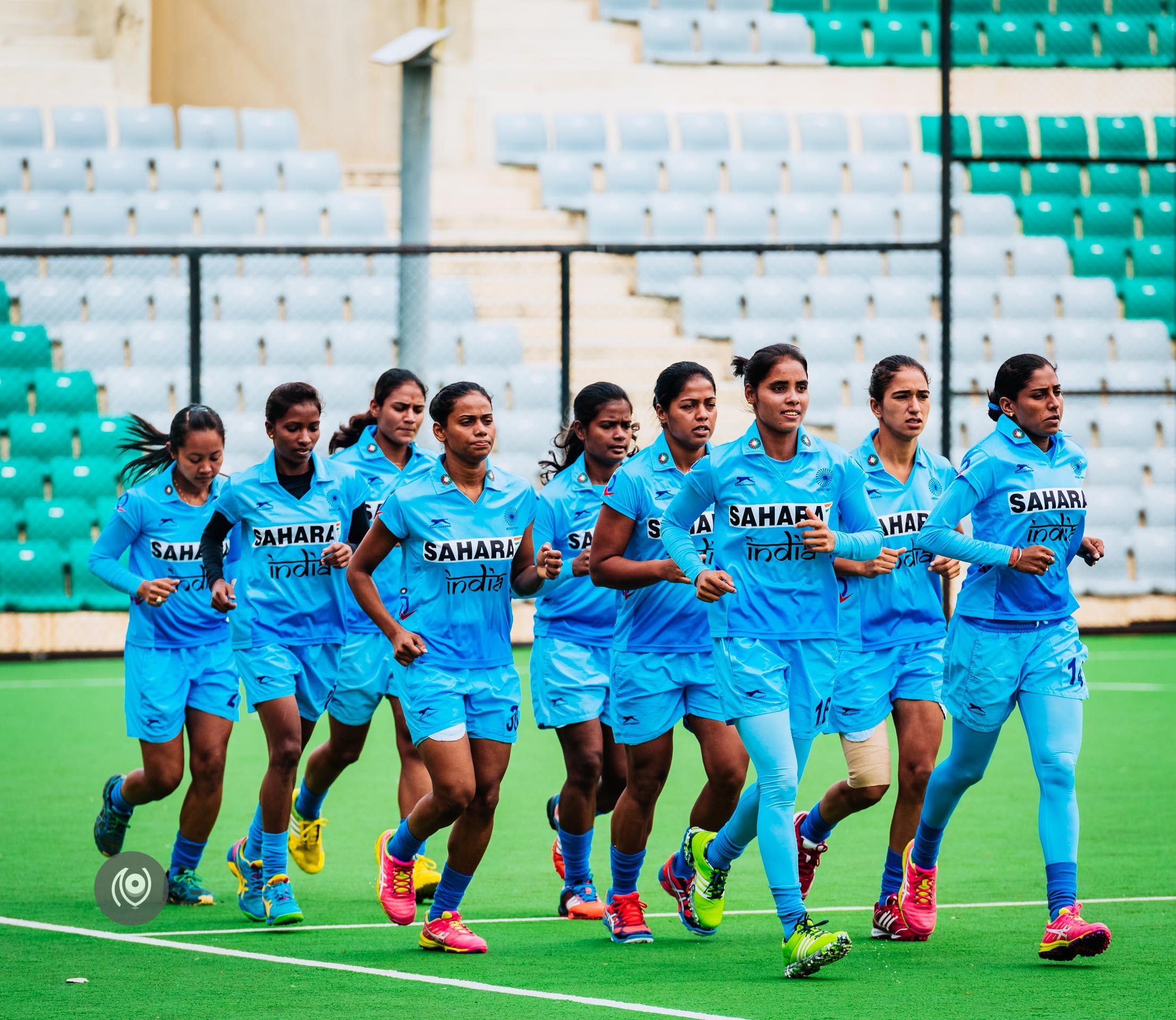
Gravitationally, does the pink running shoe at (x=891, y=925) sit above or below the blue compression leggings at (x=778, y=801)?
below

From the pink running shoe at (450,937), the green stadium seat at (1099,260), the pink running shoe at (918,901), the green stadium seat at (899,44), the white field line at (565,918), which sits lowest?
the white field line at (565,918)

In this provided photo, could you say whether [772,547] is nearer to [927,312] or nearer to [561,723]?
[561,723]

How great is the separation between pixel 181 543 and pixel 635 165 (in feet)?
A: 41.3

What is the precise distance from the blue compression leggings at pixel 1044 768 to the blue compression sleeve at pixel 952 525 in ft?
1.71

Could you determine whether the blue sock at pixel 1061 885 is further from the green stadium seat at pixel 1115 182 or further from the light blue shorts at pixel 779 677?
the green stadium seat at pixel 1115 182

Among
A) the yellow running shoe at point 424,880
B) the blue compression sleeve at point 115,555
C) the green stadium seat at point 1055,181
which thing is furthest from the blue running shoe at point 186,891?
the green stadium seat at point 1055,181

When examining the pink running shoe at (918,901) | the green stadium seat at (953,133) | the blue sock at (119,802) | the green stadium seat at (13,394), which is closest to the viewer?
the pink running shoe at (918,901)

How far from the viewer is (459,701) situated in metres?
5.79

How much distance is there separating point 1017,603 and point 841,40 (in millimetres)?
16125

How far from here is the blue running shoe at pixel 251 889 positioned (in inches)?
250

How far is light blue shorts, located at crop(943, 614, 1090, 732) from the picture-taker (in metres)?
5.66

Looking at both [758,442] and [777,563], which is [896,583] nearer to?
[777,563]

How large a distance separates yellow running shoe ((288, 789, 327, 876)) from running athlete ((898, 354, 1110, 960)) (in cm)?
251

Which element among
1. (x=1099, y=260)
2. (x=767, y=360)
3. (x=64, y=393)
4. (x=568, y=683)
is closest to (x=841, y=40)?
(x=1099, y=260)
